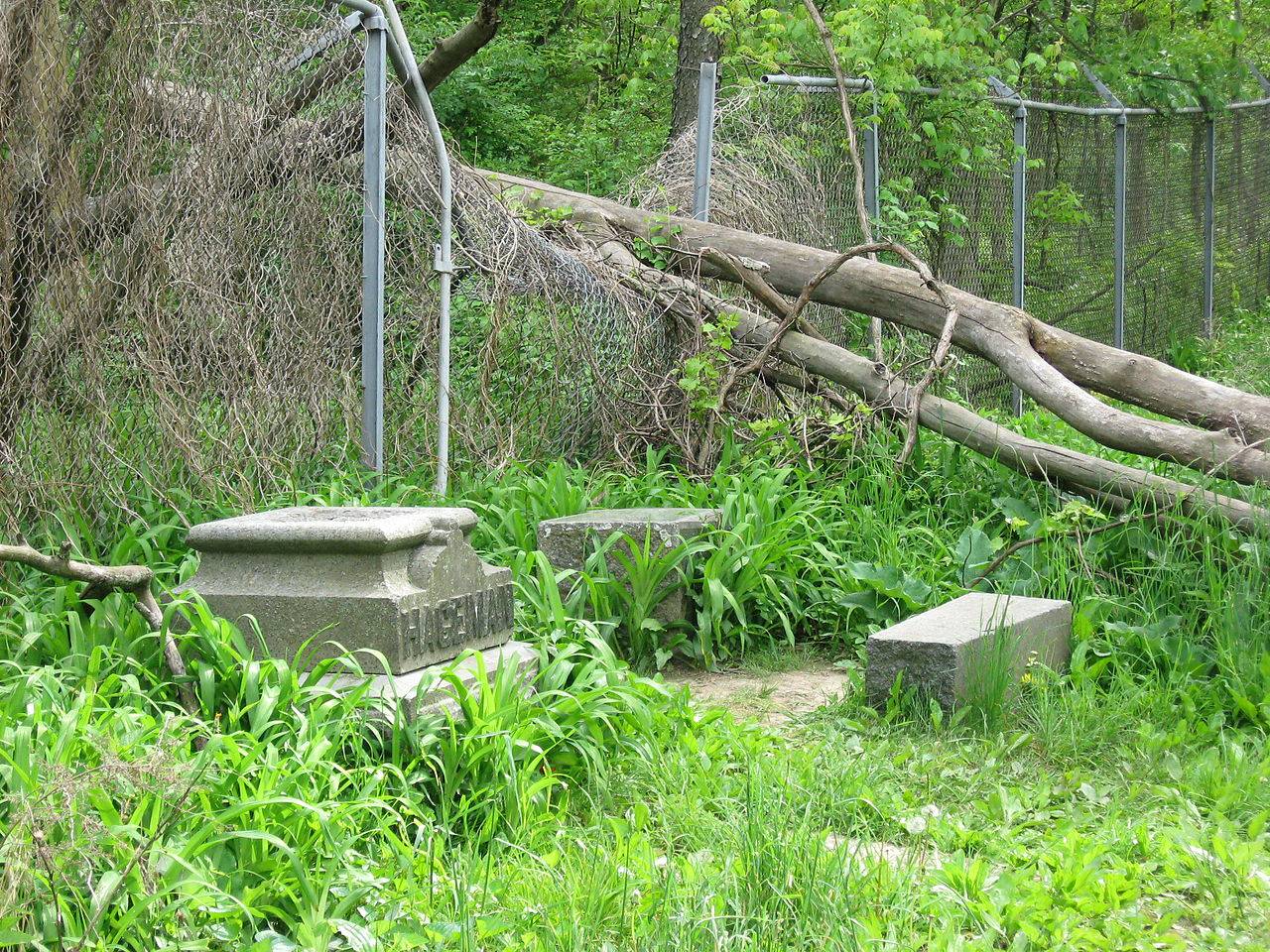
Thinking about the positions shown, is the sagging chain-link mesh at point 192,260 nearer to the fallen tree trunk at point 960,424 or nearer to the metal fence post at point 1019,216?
the fallen tree trunk at point 960,424

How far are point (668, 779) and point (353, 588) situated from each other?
1.08 meters

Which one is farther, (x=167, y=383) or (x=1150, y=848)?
(x=167, y=383)

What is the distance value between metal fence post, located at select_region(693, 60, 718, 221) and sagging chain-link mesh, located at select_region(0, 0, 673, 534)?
1.94 metres

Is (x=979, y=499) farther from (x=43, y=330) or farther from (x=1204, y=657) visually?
(x=43, y=330)

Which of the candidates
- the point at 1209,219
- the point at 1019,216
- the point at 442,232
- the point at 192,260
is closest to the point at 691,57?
the point at 1019,216

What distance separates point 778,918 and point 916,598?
108 inches

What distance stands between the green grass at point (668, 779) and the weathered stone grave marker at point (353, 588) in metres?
0.14

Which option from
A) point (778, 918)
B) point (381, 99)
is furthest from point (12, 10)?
point (778, 918)

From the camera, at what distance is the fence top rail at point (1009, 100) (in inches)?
317

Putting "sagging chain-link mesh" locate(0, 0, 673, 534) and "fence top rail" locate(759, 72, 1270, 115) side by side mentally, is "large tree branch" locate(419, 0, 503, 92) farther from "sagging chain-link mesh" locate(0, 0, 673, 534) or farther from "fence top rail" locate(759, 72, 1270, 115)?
"sagging chain-link mesh" locate(0, 0, 673, 534)

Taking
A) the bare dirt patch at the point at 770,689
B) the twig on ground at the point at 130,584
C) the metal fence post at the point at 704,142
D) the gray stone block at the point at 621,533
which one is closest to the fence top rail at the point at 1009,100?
the metal fence post at the point at 704,142

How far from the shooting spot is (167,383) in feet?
16.8

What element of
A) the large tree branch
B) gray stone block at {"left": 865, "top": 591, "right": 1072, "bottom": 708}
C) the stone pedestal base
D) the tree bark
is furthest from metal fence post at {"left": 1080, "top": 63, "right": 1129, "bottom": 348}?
the stone pedestal base

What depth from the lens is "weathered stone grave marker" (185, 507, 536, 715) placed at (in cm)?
372
